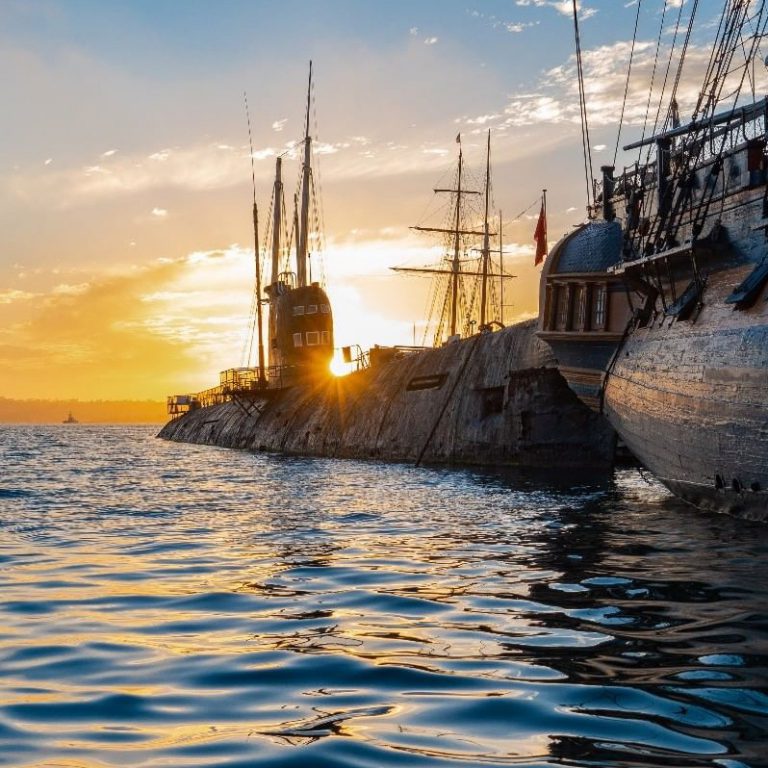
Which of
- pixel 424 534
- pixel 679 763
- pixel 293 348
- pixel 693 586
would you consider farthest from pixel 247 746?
pixel 293 348

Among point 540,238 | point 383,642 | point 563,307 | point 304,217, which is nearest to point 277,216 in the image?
point 304,217

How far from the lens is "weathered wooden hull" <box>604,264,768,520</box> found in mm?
16016

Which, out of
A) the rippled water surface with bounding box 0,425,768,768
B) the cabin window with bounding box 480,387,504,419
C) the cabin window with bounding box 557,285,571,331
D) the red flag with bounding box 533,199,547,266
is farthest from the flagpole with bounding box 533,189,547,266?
A: the rippled water surface with bounding box 0,425,768,768

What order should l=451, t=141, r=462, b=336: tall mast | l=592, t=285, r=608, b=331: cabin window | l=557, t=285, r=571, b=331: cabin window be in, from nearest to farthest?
l=592, t=285, r=608, b=331: cabin window, l=557, t=285, r=571, b=331: cabin window, l=451, t=141, r=462, b=336: tall mast

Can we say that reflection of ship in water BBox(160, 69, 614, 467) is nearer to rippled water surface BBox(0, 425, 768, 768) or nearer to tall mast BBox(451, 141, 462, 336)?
tall mast BBox(451, 141, 462, 336)

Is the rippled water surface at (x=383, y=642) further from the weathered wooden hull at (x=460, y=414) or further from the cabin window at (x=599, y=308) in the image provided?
the weathered wooden hull at (x=460, y=414)

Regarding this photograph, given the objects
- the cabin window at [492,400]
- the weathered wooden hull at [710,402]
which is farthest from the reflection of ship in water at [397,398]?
the weathered wooden hull at [710,402]

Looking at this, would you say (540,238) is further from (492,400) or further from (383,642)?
(383,642)

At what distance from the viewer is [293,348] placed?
64.0 meters

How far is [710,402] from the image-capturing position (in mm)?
17375

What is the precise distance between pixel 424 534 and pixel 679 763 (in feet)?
37.1

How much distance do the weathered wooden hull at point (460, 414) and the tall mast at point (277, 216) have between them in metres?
14.9

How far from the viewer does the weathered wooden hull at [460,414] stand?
1377 inches

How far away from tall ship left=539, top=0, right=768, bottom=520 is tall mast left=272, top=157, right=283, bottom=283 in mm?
43599
